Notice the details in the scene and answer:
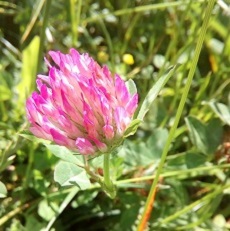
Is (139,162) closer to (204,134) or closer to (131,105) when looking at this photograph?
(204,134)

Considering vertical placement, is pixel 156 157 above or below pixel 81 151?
below

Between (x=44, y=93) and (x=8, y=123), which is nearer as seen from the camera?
(x=44, y=93)

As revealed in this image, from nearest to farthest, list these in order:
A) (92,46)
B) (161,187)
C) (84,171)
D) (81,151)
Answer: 1. (81,151)
2. (84,171)
3. (161,187)
4. (92,46)

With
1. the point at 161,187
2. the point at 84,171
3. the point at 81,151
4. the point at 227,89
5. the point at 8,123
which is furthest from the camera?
the point at 227,89

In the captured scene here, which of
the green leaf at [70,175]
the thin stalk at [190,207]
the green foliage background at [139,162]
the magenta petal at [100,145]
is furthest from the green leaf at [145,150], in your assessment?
the magenta petal at [100,145]

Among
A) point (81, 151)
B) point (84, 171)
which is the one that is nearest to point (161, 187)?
point (84, 171)

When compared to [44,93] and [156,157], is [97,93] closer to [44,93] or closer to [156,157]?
[44,93]

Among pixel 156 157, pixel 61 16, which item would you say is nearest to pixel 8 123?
pixel 156 157

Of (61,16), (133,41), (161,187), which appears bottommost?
(161,187)
